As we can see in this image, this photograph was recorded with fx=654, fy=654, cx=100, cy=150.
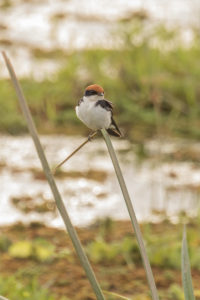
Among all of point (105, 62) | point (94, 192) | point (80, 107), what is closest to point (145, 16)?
point (105, 62)

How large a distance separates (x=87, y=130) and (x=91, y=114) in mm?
3369

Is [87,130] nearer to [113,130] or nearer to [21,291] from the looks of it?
[21,291]

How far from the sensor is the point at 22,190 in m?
3.31

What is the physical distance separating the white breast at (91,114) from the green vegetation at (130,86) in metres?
3.08

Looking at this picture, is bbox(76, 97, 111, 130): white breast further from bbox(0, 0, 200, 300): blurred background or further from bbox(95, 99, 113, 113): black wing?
bbox(0, 0, 200, 300): blurred background

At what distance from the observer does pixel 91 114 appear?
3.43 feet

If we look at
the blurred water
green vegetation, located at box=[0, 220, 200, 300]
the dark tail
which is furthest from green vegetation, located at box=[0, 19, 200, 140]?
the dark tail

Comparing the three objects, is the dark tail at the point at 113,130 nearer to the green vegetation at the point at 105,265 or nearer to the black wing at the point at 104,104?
the black wing at the point at 104,104

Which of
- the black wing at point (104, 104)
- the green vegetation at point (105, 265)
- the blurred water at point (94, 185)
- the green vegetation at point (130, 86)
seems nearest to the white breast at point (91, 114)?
the black wing at point (104, 104)

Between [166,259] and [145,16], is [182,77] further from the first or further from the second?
[166,259]

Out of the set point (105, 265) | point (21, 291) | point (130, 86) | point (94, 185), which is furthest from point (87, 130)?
point (21, 291)

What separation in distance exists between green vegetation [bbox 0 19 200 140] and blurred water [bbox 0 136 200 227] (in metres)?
0.30

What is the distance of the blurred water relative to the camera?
305 centimetres

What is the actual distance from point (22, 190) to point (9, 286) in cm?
138
